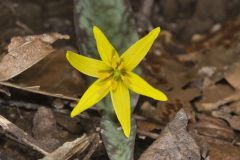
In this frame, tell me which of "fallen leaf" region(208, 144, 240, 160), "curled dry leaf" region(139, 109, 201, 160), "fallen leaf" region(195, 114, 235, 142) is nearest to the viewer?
"curled dry leaf" region(139, 109, 201, 160)

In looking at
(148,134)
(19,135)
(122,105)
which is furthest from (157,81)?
(19,135)

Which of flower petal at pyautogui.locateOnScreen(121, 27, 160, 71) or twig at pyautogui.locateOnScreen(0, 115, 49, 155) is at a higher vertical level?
flower petal at pyautogui.locateOnScreen(121, 27, 160, 71)

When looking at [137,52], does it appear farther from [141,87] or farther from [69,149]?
[69,149]

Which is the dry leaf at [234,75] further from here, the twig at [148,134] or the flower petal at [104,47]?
the flower petal at [104,47]

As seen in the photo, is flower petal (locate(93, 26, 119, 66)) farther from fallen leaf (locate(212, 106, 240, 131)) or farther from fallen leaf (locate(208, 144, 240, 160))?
fallen leaf (locate(212, 106, 240, 131))

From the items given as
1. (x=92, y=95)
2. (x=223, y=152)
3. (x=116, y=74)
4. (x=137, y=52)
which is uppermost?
(x=137, y=52)

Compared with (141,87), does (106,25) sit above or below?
above

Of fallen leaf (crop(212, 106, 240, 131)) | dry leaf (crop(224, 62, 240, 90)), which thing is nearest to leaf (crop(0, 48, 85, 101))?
fallen leaf (crop(212, 106, 240, 131))
